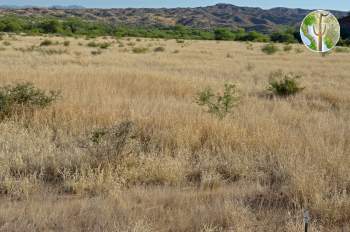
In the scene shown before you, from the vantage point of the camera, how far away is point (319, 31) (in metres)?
6.17

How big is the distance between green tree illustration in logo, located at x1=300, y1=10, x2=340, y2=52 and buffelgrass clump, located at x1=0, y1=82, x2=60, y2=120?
4683 mm

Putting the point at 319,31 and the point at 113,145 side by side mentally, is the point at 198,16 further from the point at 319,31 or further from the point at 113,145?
the point at 113,145

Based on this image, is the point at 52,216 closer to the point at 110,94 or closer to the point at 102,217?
the point at 102,217

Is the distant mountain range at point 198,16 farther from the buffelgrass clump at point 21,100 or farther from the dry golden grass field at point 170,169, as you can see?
the dry golden grass field at point 170,169

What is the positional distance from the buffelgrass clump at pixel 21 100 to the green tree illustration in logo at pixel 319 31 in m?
4.68

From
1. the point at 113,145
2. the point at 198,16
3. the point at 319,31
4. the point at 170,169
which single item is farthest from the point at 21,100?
the point at 198,16

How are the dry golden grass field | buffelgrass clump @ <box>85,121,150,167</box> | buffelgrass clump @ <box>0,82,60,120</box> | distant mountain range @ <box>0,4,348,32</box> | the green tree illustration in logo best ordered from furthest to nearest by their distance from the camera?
distant mountain range @ <box>0,4,348,32</box>
buffelgrass clump @ <box>0,82,60,120</box>
the green tree illustration in logo
buffelgrass clump @ <box>85,121,150,167</box>
the dry golden grass field

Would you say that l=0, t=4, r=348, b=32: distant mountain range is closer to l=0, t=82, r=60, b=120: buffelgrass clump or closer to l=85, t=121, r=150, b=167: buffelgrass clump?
l=0, t=82, r=60, b=120: buffelgrass clump

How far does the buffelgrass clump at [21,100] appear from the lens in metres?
8.02

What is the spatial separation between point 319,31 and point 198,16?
146 meters

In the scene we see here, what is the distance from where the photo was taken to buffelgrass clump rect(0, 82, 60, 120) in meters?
8.02

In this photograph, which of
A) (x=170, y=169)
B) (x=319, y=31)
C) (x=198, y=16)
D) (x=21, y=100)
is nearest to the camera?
(x=170, y=169)

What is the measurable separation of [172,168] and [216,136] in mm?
1672

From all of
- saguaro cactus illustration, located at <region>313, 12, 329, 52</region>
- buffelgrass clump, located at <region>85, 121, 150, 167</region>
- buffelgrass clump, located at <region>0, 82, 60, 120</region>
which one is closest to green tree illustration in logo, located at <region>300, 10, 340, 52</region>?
saguaro cactus illustration, located at <region>313, 12, 329, 52</region>
